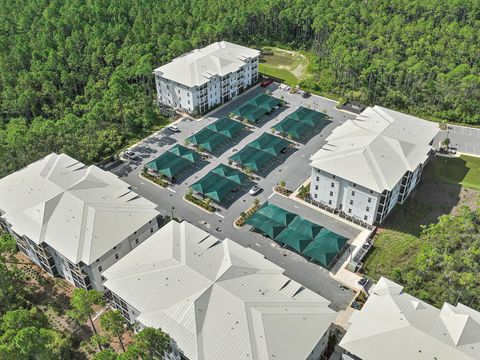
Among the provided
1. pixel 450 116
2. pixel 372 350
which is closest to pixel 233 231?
pixel 372 350

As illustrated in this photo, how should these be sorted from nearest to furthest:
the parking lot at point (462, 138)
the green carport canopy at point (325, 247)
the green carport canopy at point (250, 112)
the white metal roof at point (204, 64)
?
the green carport canopy at point (325, 247) → the parking lot at point (462, 138) → the green carport canopy at point (250, 112) → the white metal roof at point (204, 64)

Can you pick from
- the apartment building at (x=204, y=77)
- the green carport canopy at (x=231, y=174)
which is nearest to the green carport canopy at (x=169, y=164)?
the green carport canopy at (x=231, y=174)

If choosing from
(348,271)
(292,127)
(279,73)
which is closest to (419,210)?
(348,271)

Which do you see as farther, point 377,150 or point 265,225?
point 377,150

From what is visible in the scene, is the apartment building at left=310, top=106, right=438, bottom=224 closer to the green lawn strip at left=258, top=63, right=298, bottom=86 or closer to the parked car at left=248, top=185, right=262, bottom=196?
the parked car at left=248, top=185, right=262, bottom=196

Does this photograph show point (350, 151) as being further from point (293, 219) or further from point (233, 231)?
point (233, 231)

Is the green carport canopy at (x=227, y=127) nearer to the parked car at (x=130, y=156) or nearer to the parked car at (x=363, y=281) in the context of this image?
the parked car at (x=130, y=156)

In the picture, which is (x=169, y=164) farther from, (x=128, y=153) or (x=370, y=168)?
(x=370, y=168)
